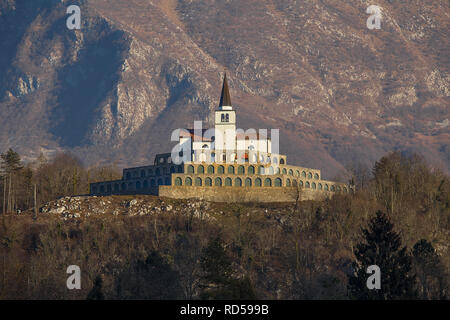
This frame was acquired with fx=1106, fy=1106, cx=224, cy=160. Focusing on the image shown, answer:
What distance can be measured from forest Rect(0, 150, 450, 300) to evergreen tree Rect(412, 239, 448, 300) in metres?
0.12

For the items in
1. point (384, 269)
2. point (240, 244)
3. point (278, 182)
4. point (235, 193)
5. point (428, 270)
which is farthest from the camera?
point (278, 182)

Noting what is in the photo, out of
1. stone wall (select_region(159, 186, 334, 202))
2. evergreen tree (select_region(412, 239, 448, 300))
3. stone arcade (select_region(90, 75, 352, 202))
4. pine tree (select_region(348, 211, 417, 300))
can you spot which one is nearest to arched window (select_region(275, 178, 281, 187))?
stone arcade (select_region(90, 75, 352, 202))

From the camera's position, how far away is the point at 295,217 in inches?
5074

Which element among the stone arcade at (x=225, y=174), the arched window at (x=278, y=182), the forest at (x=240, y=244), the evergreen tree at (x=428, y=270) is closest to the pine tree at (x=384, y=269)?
the forest at (x=240, y=244)

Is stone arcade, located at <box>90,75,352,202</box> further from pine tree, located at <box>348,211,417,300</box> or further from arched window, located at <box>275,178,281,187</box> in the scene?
pine tree, located at <box>348,211,417,300</box>

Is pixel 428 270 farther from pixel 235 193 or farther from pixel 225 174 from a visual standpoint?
pixel 225 174

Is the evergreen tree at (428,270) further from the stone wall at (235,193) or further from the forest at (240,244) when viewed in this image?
the stone wall at (235,193)

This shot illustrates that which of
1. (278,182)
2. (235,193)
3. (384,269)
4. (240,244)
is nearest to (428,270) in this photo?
(384,269)

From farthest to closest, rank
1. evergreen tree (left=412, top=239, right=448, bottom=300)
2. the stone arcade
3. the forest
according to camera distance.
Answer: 1. the stone arcade
2. evergreen tree (left=412, top=239, right=448, bottom=300)
3. the forest

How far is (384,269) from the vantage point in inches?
3720

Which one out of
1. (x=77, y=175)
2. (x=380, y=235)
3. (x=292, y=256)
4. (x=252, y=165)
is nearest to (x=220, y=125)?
(x=252, y=165)

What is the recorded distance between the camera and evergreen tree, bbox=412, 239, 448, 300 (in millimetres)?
103062

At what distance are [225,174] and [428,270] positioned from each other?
129 feet
